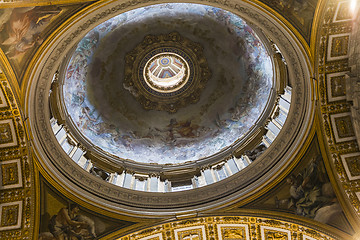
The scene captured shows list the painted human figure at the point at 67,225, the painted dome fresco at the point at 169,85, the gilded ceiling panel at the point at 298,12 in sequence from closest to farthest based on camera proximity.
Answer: the gilded ceiling panel at the point at 298,12 < the painted human figure at the point at 67,225 < the painted dome fresco at the point at 169,85

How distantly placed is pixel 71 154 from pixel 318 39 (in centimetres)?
1137

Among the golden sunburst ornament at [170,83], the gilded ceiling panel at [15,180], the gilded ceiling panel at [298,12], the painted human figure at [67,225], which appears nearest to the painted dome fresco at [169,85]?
the golden sunburst ornament at [170,83]

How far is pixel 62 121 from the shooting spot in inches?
635

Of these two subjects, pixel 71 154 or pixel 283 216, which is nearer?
pixel 283 216

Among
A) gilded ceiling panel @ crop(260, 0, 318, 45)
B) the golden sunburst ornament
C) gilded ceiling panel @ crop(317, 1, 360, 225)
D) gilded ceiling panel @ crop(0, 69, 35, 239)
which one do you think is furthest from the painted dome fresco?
gilded ceiling panel @ crop(260, 0, 318, 45)

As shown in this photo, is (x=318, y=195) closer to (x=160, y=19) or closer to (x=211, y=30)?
(x=211, y=30)

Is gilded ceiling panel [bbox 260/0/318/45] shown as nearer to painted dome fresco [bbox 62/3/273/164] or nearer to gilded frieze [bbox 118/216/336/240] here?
painted dome fresco [bbox 62/3/273/164]

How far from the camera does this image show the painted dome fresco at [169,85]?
18.7m

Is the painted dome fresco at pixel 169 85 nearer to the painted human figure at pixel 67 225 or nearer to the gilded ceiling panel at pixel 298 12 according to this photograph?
the painted human figure at pixel 67 225

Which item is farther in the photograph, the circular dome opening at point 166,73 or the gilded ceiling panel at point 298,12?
the circular dome opening at point 166,73

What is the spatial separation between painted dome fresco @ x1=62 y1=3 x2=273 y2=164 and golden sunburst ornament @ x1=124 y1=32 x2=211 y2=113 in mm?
60

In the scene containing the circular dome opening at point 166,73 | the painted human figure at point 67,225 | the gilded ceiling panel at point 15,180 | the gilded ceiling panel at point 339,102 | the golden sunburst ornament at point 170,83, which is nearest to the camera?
the gilded ceiling panel at point 339,102

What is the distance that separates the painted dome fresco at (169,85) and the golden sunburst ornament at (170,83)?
60 millimetres

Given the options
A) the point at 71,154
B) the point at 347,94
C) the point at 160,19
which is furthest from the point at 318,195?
A: the point at 160,19
